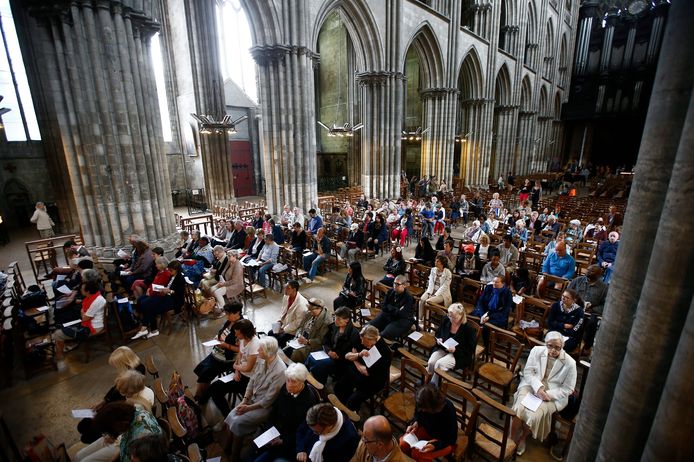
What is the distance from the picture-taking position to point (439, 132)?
21.4m

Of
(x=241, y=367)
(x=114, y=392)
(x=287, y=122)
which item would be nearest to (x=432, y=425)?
(x=241, y=367)

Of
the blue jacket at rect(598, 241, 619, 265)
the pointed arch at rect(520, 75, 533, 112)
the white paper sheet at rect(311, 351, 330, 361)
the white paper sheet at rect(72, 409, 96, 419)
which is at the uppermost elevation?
the pointed arch at rect(520, 75, 533, 112)

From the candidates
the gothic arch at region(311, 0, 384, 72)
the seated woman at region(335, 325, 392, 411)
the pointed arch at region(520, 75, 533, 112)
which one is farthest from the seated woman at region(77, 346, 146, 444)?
the pointed arch at region(520, 75, 533, 112)

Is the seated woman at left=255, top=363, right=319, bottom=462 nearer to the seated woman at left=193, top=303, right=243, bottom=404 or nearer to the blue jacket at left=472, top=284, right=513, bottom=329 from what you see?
the seated woman at left=193, top=303, right=243, bottom=404

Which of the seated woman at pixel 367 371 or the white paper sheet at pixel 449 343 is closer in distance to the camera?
the seated woman at pixel 367 371

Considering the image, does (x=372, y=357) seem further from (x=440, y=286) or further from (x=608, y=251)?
(x=608, y=251)

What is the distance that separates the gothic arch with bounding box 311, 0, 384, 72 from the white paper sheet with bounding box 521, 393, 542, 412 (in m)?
15.0

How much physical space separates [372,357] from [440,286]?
2.55 metres

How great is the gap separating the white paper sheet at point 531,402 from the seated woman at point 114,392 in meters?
4.07

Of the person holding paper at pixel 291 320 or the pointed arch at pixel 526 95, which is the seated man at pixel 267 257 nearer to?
the person holding paper at pixel 291 320

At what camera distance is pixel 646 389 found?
1817mm

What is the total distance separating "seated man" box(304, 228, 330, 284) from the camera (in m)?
8.16

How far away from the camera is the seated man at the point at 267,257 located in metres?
7.74

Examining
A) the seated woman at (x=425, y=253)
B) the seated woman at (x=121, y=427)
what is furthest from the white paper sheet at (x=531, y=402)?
the seated woman at (x=425, y=253)
